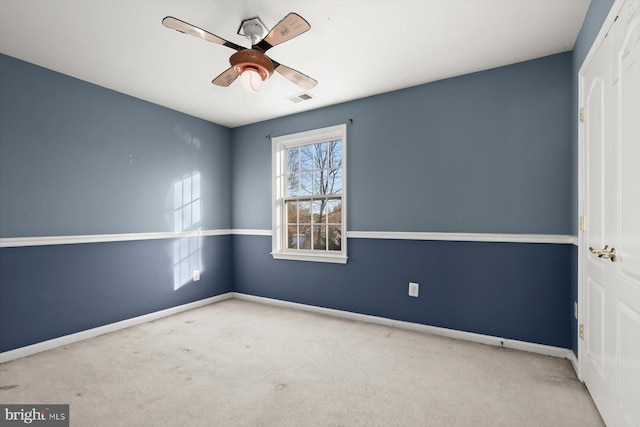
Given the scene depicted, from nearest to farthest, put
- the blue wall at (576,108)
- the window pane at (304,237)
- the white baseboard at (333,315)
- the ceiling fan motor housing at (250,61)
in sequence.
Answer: the ceiling fan motor housing at (250,61)
the blue wall at (576,108)
the white baseboard at (333,315)
the window pane at (304,237)

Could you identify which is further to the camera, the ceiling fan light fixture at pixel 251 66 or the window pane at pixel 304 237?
the window pane at pixel 304 237

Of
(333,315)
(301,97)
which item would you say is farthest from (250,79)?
(333,315)

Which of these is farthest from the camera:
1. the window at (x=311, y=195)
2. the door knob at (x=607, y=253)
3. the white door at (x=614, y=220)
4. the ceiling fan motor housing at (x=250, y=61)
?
the window at (x=311, y=195)

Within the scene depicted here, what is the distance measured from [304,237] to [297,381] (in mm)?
2219

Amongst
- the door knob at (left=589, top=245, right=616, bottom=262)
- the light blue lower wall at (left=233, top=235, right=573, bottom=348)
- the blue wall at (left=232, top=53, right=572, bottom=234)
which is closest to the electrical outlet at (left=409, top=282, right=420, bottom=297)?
the light blue lower wall at (left=233, top=235, right=573, bottom=348)

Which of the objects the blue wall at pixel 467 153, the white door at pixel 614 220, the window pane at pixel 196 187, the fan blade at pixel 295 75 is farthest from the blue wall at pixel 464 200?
the window pane at pixel 196 187

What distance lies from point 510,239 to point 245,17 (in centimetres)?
281

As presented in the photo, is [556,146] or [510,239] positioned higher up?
[556,146]

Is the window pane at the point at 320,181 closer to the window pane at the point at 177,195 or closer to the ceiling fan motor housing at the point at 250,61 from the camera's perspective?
the window pane at the point at 177,195

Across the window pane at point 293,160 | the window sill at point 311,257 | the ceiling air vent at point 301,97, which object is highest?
Answer: the ceiling air vent at point 301,97

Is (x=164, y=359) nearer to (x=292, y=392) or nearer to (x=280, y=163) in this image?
(x=292, y=392)

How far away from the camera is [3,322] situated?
8.98 ft

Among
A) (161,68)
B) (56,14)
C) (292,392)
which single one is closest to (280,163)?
(161,68)

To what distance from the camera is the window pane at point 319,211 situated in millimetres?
4215
